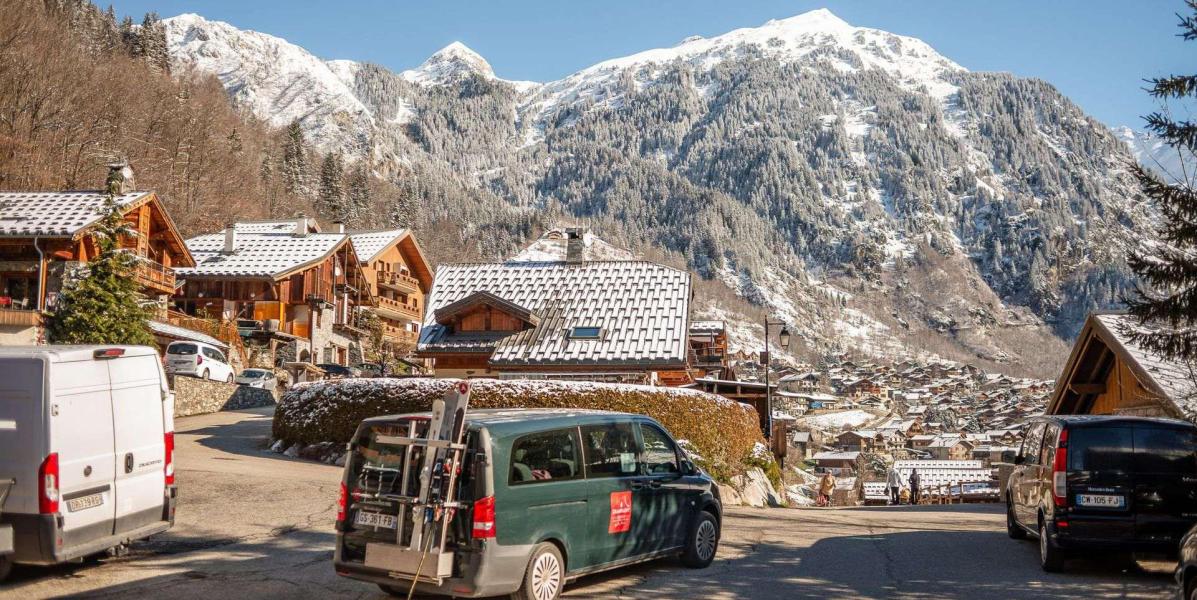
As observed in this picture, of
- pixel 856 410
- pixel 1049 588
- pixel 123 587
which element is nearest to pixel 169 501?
pixel 123 587

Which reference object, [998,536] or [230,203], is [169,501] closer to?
[998,536]

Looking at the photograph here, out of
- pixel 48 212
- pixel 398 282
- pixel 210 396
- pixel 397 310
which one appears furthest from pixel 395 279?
pixel 210 396

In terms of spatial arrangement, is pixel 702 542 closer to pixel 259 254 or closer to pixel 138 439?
pixel 138 439

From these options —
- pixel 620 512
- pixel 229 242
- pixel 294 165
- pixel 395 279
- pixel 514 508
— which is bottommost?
pixel 620 512

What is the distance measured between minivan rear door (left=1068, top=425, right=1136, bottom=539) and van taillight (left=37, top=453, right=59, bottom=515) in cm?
1070

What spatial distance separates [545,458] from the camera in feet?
30.2

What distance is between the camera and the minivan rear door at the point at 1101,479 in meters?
10.7

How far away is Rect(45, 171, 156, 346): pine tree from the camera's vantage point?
27.3 meters

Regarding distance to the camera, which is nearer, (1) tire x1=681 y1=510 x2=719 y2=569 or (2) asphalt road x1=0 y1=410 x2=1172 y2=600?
(2) asphalt road x1=0 y1=410 x2=1172 y2=600

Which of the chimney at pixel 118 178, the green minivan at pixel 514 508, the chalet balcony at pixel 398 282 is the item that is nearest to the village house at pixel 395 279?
the chalet balcony at pixel 398 282

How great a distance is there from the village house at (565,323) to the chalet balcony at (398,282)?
33.5 meters

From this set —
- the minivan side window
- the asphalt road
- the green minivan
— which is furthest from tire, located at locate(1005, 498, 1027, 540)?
the minivan side window

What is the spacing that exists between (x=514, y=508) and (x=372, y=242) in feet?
202

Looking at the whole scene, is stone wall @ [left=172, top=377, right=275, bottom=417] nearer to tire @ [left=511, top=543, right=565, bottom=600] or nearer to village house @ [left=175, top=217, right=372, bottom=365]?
village house @ [left=175, top=217, right=372, bottom=365]
